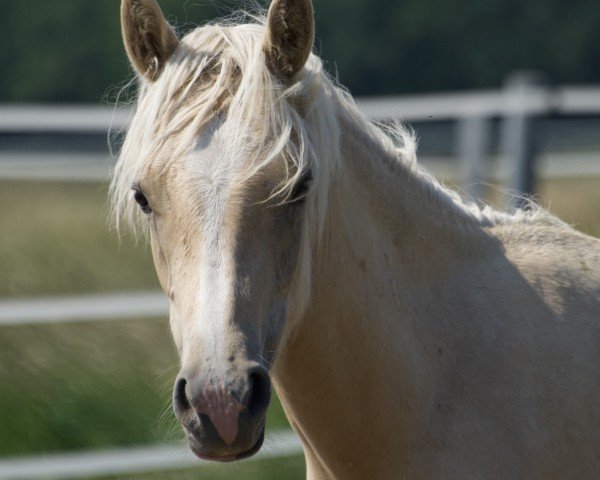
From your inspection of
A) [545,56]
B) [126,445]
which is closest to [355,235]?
[126,445]

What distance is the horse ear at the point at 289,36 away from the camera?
2293 millimetres

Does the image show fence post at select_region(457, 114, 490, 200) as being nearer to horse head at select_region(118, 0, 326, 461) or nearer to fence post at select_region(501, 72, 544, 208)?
fence post at select_region(501, 72, 544, 208)

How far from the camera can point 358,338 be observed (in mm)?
2424

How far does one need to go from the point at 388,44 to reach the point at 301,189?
26.9 metres

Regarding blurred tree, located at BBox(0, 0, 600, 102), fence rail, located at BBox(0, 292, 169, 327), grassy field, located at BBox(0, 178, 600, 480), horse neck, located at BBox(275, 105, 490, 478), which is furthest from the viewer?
blurred tree, located at BBox(0, 0, 600, 102)

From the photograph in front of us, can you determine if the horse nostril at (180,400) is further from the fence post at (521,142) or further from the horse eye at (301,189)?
the fence post at (521,142)

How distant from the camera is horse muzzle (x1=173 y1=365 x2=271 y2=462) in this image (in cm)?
198

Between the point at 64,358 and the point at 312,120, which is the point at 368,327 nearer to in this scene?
the point at 312,120

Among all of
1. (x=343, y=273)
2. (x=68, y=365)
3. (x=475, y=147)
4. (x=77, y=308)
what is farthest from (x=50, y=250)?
(x=343, y=273)

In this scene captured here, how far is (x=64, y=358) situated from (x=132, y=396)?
0.39 metres

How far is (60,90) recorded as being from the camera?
2605 centimetres

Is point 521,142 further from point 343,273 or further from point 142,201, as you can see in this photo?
point 142,201

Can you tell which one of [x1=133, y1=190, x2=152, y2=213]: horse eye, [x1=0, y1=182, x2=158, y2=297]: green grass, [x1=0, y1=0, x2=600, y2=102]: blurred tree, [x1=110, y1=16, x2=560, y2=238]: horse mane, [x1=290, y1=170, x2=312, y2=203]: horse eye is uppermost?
[x1=110, y1=16, x2=560, y2=238]: horse mane

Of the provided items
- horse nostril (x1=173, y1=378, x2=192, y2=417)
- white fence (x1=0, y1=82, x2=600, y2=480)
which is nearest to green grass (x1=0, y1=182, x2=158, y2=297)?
white fence (x1=0, y1=82, x2=600, y2=480)
